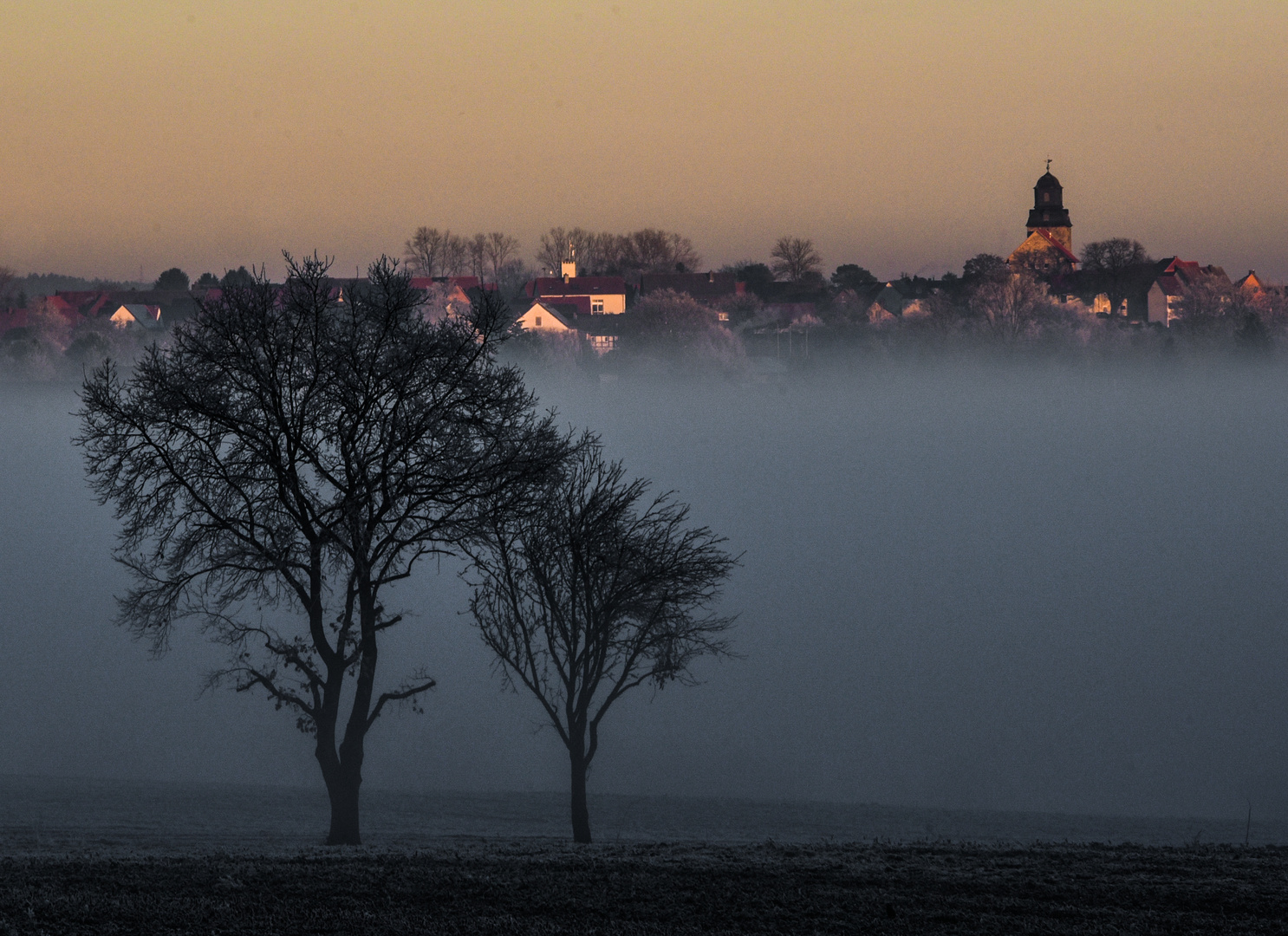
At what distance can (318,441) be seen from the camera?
62.4ft

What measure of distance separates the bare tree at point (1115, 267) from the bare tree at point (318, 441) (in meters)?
151

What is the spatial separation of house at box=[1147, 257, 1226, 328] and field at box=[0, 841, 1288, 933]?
14985 centimetres

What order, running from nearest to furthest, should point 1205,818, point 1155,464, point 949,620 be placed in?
point 1205,818 → point 949,620 → point 1155,464

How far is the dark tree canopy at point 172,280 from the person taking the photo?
185m

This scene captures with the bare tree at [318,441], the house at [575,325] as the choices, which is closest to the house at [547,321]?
the house at [575,325]

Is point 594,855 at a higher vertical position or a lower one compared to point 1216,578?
lower

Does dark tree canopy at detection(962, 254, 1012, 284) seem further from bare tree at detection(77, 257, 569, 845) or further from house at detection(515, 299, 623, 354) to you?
bare tree at detection(77, 257, 569, 845)

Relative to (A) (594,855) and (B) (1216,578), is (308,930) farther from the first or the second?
(B) (1216,578)

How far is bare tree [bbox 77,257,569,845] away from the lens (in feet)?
61.4

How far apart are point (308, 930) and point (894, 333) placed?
483 feet

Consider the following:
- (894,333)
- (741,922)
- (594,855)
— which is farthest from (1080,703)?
(894,333)

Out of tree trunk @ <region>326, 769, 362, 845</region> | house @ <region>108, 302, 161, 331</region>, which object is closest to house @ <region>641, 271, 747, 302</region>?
house @ <region>108, 302, 161, 331</region>

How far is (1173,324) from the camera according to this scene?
Answer: 5886 inches

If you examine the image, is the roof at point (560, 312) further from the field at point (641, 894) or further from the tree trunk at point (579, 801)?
the field at point (641, 894)
